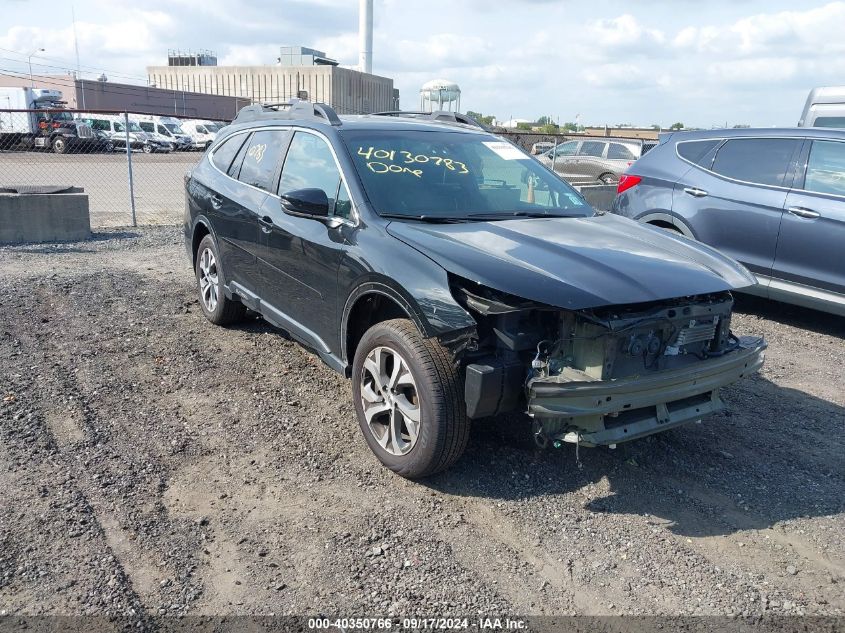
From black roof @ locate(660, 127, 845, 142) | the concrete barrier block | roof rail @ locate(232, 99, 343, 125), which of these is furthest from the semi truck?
black roof @ locate(660, 127, 845, 142)

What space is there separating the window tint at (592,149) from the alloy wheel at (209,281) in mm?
14220

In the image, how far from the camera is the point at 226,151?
19.4ft

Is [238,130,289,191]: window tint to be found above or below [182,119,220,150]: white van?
above

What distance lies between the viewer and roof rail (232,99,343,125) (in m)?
4.75

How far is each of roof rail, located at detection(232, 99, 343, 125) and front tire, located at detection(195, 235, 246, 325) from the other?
1.11 metres

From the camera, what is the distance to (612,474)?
383cm

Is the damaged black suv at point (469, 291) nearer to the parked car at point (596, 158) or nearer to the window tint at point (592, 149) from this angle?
the parked car at point (596, 158)

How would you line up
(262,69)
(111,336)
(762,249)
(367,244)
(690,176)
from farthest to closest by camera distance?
1. (262,69)
2. (690,176)
3. (762,249)
4. (111,336)
5. (367,244)

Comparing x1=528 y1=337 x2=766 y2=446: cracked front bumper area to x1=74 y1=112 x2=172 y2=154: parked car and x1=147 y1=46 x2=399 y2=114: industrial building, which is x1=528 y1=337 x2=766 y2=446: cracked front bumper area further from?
x1=147 y1=46 x2=399 y2=114: industrial building

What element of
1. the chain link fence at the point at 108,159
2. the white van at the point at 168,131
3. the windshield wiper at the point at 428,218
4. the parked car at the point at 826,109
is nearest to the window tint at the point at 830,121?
the parked car at the point at 826,109

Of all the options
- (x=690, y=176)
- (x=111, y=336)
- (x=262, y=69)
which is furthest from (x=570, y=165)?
(x=262, y=69)

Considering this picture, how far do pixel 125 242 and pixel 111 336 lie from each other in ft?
15.2

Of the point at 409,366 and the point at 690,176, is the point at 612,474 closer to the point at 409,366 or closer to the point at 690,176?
the point at 409,366

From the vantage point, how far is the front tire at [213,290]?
5902mm
